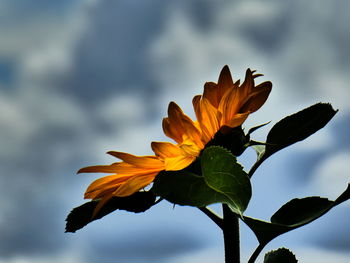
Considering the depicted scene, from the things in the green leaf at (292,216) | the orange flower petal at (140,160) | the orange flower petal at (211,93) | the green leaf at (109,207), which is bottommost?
the green leaf at (292,216)

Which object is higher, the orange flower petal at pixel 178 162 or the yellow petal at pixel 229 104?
the yellow petal at pixel 229 104

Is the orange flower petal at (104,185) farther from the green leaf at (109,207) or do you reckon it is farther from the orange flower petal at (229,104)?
the orange flower petal at (229,104)

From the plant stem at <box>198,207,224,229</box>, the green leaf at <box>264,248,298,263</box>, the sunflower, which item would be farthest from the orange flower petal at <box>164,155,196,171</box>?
the green leaf at <box>264,248,298,263</box>

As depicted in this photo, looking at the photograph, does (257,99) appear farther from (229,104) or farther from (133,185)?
(133,185)

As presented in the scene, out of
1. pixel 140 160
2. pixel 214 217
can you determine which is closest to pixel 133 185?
pixel 140 160

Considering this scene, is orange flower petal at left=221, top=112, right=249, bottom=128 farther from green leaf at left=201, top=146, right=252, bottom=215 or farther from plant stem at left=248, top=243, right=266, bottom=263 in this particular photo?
plant stem at left=248, top=243, right=266, bottom=263

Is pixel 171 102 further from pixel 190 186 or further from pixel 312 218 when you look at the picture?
pixel 312 218

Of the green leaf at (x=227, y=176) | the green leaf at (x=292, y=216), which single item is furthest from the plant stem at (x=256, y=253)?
the green leaf at (x=227, y=176)
